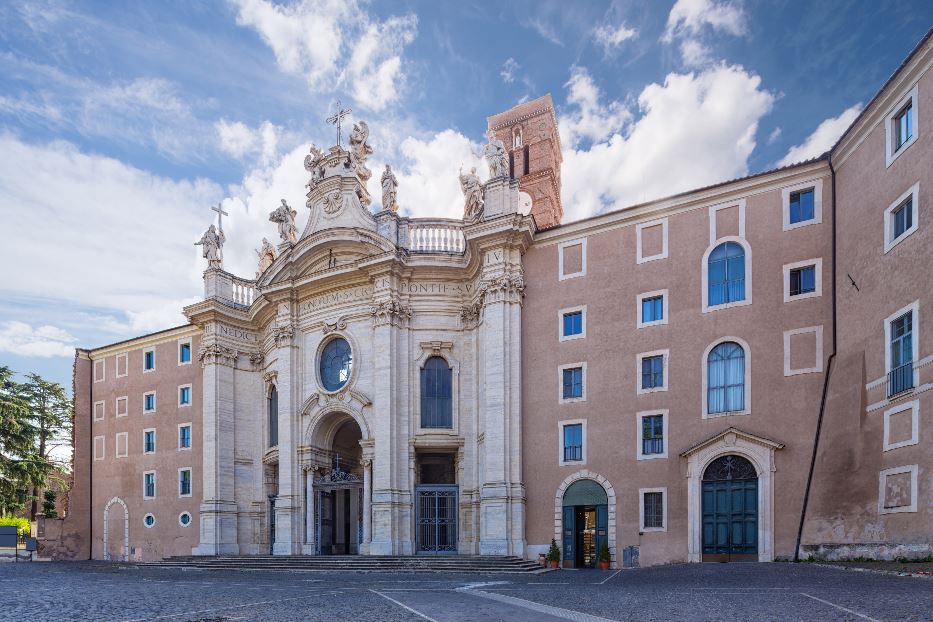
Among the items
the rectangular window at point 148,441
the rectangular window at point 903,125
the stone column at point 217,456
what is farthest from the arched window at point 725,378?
the rectangular window at point 148,441

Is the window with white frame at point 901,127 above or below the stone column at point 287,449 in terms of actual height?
above

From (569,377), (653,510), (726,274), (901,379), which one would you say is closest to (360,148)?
(569,377)

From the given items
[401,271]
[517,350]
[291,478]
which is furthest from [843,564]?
[291,478]

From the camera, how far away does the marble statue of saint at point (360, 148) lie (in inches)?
1359

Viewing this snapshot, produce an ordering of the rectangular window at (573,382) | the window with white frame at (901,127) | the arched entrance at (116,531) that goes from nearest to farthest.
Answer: the window with white frame at (901,127) → the rectangular window at (573,382) → the arched entrance at (116,531)

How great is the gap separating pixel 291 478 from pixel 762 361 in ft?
70.3

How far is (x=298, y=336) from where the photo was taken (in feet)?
114

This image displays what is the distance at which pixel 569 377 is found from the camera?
2798 centimetres

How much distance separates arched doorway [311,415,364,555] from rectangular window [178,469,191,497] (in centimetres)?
893

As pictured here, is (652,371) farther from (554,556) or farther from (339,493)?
(339,493)

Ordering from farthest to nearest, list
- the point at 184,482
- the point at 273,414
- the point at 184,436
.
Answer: the point at 184,436 → the point at 184,482 → the point at 273,414

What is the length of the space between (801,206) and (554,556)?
50.4 ft

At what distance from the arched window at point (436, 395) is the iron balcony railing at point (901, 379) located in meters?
17.4

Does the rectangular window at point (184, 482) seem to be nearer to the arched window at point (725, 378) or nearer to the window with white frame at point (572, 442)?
the window with white frame at point (572, 442)
